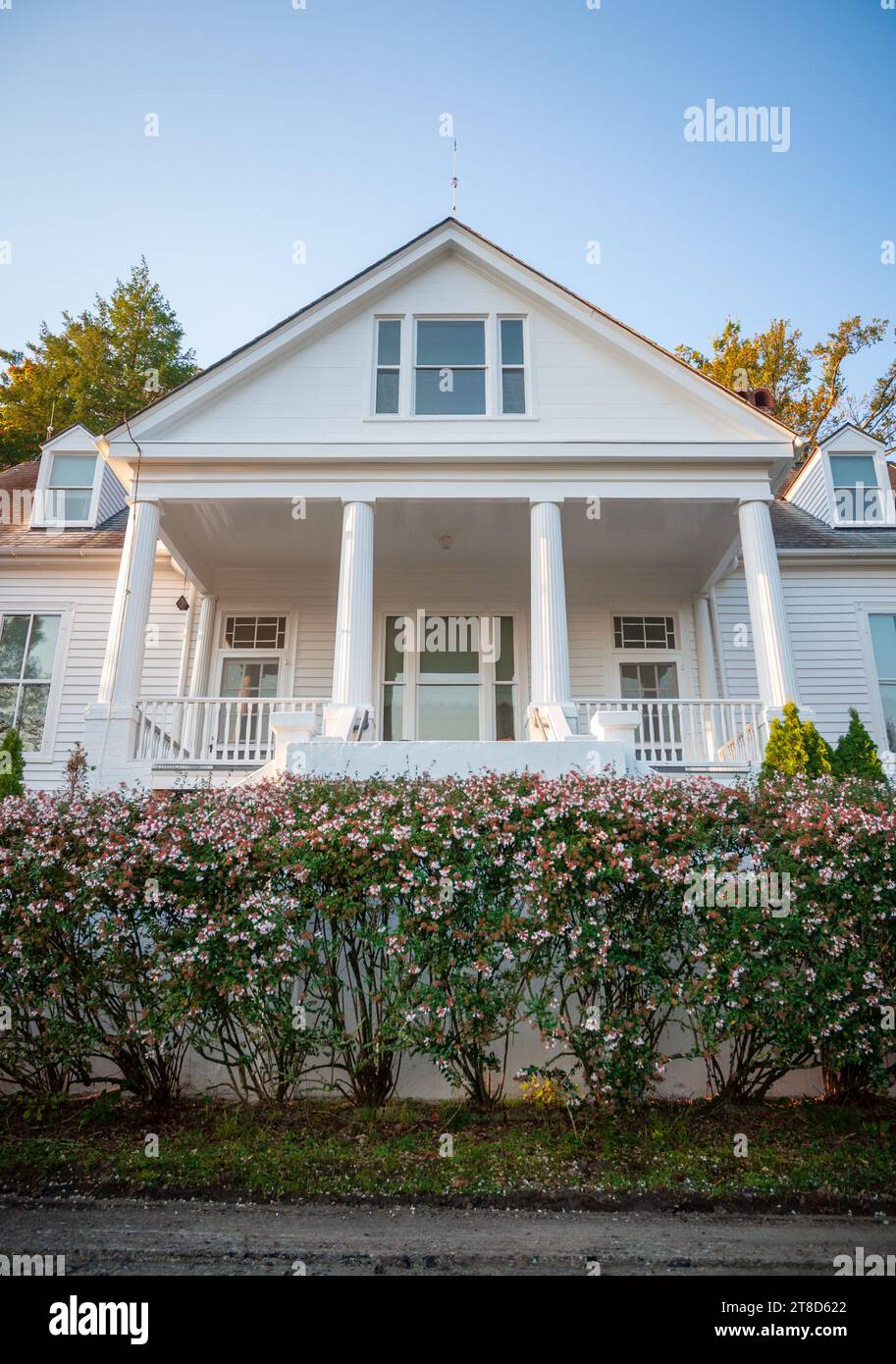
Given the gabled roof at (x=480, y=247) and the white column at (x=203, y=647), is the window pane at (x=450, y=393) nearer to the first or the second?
the gabled roof at (x=480, y=247)

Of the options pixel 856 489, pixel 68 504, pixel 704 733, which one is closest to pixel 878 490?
pixel 856 489

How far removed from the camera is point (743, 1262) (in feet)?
11.9

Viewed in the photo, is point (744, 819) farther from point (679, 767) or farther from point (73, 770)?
point (73, 770)

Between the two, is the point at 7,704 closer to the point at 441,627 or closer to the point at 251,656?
the point at 251,656

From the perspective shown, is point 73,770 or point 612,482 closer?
point 73,770

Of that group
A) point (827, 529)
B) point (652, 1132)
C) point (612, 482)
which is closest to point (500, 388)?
point (612, 482)

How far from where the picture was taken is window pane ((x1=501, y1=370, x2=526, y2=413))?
35.6 ft

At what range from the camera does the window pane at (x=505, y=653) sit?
12.4m

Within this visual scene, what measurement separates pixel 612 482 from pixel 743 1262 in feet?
27.9

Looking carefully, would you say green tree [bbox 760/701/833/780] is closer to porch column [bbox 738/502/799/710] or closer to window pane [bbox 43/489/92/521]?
porch column [bbox 738/502/799/710]

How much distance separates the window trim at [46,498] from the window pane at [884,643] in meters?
12.9

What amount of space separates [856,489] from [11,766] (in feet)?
44.4

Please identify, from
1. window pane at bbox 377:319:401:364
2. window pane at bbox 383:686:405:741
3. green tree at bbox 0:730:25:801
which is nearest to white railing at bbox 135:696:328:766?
green tree at bbox 0:730:25:801

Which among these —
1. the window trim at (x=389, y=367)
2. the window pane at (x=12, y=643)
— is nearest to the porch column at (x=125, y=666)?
the window trim at (x=389, y=367)
